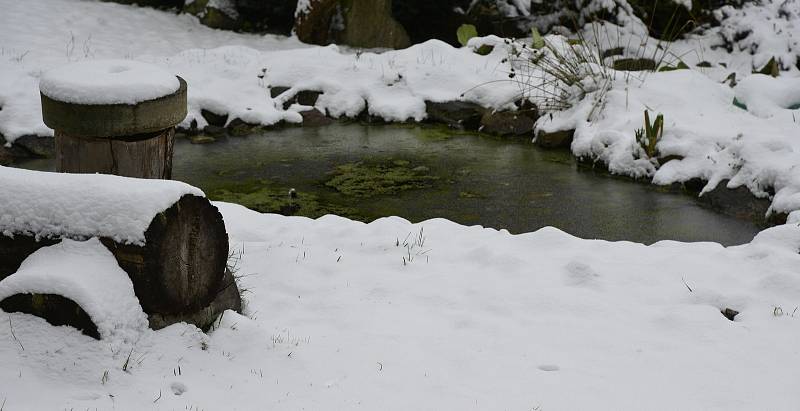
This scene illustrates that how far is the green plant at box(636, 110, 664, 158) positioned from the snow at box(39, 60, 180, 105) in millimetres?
4644

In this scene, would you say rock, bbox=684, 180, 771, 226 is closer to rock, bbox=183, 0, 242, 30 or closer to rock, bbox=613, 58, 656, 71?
rock, bbox=613, 58, 656, 71

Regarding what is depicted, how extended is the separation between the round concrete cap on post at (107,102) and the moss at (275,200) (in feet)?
7.76

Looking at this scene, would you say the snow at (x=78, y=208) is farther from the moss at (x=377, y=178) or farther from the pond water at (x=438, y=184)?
the moss at (x=377, y=178)

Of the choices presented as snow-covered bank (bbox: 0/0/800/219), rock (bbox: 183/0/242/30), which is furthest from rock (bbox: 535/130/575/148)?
rock (bbox: 183/0/242/30)

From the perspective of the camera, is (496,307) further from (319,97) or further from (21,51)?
(21,51)

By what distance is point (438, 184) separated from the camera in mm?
7570

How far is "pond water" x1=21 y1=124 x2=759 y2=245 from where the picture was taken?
21.8ft

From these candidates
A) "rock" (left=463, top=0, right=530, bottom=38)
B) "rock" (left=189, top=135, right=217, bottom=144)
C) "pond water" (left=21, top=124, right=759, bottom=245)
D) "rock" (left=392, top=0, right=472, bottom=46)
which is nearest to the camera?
"pond water" (left=21, top=124, right=759, bottom=245)

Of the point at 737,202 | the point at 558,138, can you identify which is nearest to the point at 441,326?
the point at 737,202

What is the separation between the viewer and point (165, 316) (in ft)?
11.6

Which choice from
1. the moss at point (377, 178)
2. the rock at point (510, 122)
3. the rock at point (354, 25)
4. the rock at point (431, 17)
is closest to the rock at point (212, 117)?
the moss at point (377, 178)

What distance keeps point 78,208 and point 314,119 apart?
6.25 m

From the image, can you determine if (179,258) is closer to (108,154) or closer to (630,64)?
(108,154)

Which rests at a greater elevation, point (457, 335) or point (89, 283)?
point (89, 283)
